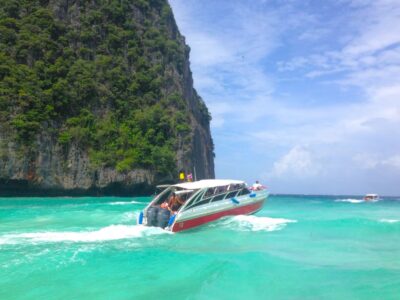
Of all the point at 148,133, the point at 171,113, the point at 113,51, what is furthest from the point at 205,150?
the point at 113,51

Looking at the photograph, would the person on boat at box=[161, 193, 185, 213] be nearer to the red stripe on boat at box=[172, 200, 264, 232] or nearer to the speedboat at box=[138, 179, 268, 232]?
the speedboat at box=[138, 179, 268, 232]

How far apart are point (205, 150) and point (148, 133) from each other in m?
17.7

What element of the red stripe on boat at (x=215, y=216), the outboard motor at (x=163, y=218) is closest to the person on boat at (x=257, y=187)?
the red stripe on boat at (x=215, y=216)

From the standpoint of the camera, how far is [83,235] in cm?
1359

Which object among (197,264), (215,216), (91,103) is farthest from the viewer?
(91,103)

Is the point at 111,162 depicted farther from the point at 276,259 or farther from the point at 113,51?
the point at 276,259

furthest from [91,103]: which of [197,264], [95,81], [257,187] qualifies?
[197,264]

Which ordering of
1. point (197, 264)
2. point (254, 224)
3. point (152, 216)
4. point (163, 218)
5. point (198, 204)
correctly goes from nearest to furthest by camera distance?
point (197, 264) < point (163, 218) < point (152, 216) < point (198, 204) < point (254, 224)

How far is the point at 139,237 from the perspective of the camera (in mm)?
13602

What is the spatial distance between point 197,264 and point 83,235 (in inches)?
219

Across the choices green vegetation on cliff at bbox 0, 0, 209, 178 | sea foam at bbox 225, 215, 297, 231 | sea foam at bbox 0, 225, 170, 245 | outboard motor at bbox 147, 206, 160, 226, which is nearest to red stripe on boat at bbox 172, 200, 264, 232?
sea foam at bbox 225, 215, 297, 231

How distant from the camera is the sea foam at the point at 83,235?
497 inches

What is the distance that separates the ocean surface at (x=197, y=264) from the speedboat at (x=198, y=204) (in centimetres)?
58

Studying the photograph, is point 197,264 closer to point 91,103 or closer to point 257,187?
point 257,187
